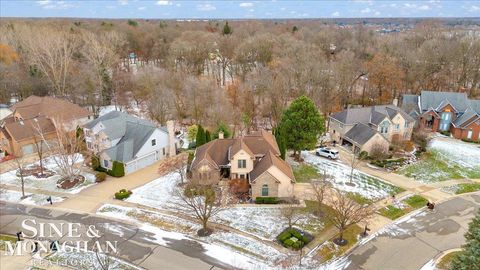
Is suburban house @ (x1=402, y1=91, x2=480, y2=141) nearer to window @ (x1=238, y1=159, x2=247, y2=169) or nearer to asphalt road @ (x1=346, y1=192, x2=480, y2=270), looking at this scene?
asphalt road @ (x1=346, y1=192, x2=480, y2=270)

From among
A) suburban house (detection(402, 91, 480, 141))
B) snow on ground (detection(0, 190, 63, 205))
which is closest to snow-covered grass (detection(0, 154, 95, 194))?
snow on ground (detection(0, 190, 63, 205))

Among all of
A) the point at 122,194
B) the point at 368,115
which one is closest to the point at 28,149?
the point at 122,194

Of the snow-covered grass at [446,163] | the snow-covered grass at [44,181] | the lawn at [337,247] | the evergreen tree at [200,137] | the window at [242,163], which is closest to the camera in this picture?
the lawn at [337,247]

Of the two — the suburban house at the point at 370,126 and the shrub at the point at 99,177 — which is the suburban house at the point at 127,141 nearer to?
the shrub at the point at 99,177

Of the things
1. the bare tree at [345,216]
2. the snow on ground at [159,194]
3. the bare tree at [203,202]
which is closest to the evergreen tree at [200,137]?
the snow on ground at [159,194]

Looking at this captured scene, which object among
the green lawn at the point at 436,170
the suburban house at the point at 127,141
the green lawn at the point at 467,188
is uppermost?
the suburban house at the point at 127,141

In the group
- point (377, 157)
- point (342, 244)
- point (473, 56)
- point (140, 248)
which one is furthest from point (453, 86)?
point (140, 248)

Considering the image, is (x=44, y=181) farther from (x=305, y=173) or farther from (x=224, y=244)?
(x=305, y=173)

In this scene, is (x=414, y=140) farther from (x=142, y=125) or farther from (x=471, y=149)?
(x=142, y=125)
